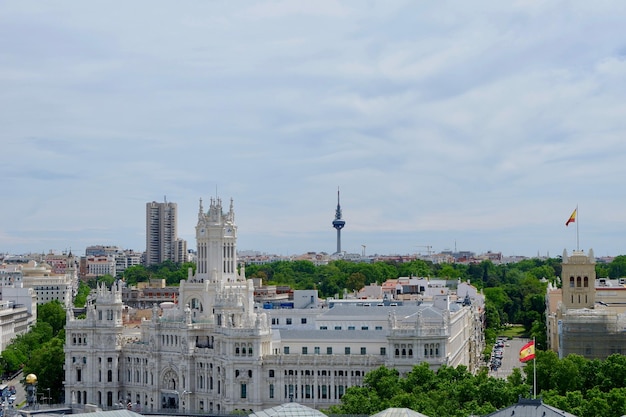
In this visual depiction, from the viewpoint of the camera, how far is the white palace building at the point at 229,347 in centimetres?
10831

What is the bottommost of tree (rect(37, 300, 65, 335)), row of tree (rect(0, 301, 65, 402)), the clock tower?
row of tree (rect(0, 301, 65, 402))

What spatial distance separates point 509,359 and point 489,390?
243 feet

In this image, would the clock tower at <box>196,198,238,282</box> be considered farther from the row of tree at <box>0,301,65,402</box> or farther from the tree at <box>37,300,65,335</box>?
the tree at <box>37,300,65,335</box>

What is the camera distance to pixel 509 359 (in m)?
161

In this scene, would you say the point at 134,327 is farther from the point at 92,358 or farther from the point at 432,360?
the point at 432,360

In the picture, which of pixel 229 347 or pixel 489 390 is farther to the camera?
pixel 229 347

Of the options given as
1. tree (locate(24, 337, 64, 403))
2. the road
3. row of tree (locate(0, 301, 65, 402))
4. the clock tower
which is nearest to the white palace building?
the clock tower

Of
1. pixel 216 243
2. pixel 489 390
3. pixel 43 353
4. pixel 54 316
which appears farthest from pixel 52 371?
pixel 489 390

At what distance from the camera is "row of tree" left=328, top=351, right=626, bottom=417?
274 ft

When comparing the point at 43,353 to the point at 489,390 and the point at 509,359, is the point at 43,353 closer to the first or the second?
the point at 489,390

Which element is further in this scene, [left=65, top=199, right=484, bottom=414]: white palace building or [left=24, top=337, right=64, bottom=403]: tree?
[left=24, top=337, right=64, bottom=403]: tree

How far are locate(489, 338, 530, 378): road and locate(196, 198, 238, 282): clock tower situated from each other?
126ft

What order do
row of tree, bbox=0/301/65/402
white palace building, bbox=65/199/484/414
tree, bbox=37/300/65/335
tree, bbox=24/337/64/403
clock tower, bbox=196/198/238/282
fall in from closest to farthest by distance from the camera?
white palace building, bbox=65/199/484/414
clock tower, bbox=196/198/238/282
tree, bbox=24/337/64/403
row of tree, bbox=0/301/65/402
tree, bbox=37/300/65/335

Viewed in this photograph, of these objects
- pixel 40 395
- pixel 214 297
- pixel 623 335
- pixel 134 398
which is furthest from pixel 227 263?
pixel 623 335
